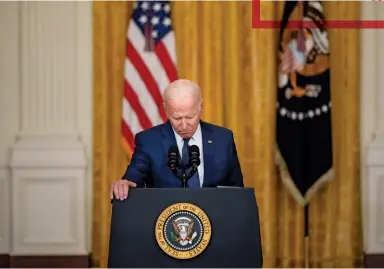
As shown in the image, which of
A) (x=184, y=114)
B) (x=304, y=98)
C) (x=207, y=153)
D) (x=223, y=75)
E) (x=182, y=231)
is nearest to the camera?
(x=182, y=231)

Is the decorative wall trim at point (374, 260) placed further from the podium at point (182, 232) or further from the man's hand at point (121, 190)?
the man's hand at point (121, 190)

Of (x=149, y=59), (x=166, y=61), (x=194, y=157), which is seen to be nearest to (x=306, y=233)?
(x=166, y=61)

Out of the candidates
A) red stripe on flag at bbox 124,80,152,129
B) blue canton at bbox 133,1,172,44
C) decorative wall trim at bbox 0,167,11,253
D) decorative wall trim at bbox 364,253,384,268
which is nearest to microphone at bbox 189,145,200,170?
red stripe on flag at bbox 124,80,152,129

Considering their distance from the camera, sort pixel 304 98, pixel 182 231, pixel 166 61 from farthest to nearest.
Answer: pixel 166 61
pixel 304 98
pixel 182 231

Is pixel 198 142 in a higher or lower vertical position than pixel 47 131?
lower

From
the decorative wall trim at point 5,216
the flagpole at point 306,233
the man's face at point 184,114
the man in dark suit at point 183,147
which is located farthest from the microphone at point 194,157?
the decorative wall trim at point 5,216

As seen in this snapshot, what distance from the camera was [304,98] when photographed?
5961mm

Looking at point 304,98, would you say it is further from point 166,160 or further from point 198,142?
point 166,160

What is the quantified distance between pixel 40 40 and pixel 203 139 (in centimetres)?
320

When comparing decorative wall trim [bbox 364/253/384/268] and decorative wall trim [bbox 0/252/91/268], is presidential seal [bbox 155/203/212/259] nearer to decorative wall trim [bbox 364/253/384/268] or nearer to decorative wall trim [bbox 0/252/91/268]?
decorative wall trim [bbox 0/252/91/268]

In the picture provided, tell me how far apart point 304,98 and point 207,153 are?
9.27 feet

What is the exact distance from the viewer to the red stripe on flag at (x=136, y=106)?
604 centimetres

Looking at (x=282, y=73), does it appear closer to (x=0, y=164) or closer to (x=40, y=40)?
(x=40, y=40)

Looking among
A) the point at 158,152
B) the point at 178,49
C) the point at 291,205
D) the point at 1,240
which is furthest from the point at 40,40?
the point at 158,152
